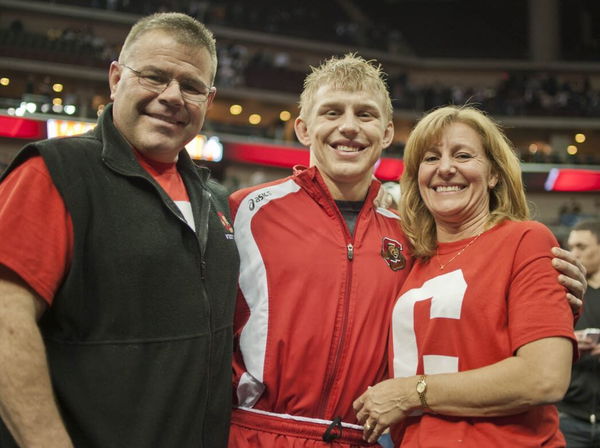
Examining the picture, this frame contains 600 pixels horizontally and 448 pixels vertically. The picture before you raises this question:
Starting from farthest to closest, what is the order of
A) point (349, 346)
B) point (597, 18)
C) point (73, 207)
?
point (597, 18) < point (349, 346) < point (73, 207)

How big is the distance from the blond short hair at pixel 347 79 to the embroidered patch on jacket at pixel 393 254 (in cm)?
51

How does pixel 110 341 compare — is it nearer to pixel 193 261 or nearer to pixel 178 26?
pixel 193 261

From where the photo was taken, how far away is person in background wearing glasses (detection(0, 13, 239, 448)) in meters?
1.56

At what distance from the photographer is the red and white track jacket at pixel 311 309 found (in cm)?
216

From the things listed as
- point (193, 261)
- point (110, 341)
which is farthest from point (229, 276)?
point (110, 341)

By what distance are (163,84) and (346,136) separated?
0.75 metres

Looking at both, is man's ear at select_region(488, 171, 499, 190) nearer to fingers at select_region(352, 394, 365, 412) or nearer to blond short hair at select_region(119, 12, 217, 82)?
fingers at select_region(352, 394, 365, 412)

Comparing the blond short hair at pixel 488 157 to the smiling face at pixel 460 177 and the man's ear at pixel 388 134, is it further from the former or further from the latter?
the man's ear at pixel 388 134

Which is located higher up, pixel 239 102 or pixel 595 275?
pixel 239 102

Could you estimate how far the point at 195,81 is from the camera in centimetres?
202

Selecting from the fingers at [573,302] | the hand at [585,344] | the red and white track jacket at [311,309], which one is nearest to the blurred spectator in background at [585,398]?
the hand at [585,344]

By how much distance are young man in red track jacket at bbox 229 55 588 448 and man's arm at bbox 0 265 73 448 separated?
75 centimetres

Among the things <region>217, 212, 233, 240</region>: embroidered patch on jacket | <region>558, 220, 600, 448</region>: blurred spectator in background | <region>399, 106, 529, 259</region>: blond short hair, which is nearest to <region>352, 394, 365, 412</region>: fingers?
<region>399, 106, 529, 259</region>: blond short hair

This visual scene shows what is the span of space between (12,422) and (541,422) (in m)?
1.53
